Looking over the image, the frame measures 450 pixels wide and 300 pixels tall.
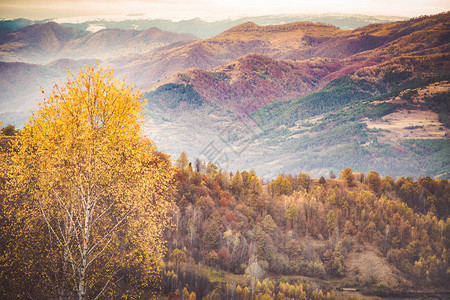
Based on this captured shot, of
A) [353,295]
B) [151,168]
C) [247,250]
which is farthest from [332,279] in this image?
[151,168]

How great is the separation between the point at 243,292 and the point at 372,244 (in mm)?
85464

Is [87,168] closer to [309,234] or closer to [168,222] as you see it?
[168,222]

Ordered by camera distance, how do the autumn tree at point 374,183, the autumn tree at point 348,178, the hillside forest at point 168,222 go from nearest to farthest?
the hillside forest at point 168,222, the autumn tree at point 348,178, the autumn tree at point 374,183

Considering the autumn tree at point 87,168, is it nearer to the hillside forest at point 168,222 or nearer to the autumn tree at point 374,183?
the hillside forest at point 168,222

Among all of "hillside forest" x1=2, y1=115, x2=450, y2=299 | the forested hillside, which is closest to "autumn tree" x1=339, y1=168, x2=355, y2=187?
"hillside forest" x1=2, y1=115, x2=450, y2=299

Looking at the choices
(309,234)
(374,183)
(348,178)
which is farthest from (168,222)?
(374,183)

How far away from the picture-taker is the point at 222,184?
Result: 134125mm

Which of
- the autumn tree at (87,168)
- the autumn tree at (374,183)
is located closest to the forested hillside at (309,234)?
the autumn tree at (374,183)

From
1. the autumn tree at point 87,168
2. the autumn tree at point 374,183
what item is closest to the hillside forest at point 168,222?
the autumn tree at point 87,168

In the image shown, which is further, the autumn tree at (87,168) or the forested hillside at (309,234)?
the forested hillside at (309,234)

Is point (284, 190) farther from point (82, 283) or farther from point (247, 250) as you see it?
point (82, 283)

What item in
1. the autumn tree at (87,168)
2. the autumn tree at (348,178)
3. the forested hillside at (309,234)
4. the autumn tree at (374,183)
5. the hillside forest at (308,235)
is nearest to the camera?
the autumn tree at (87,168)

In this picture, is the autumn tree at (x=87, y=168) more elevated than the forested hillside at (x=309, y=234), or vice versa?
the autumn tree at (x=87, y=168)

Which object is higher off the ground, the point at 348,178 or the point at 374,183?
the point at 348,178
